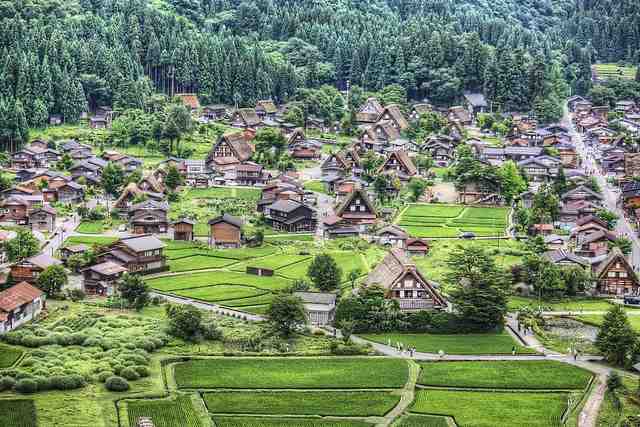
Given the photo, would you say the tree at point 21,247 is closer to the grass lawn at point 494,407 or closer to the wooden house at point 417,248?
the wooden house at point 417,248

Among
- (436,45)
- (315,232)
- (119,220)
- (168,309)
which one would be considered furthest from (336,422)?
(436,45)

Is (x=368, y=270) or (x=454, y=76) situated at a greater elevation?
(x=454, y=76)

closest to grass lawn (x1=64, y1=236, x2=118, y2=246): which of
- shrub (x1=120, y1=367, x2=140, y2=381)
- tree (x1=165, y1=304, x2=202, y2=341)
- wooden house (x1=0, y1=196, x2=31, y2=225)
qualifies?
wooden house (x1=0, y1=196, x2=31, y2=225)

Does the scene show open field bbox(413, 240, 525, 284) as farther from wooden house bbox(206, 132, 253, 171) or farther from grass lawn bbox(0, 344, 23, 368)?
wooden house bbox(206, 132, 253, 171)

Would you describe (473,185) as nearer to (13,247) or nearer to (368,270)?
(368,270)

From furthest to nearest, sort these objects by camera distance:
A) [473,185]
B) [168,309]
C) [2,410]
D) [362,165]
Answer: [362,165], [473,185], [168,309], [2,410]

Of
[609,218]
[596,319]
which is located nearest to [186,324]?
[596,319]
